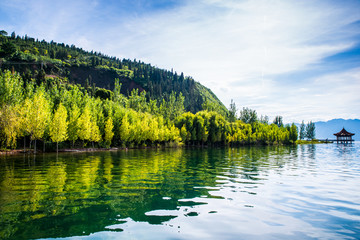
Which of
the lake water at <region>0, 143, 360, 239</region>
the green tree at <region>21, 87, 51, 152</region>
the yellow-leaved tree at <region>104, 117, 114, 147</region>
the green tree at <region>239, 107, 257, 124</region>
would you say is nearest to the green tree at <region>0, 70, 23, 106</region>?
the green tree at <region>21, 87, 51, 152</region>

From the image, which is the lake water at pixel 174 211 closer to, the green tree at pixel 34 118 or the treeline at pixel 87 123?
the green tree at pixel 34 118

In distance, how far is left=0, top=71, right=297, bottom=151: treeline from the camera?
157 ft

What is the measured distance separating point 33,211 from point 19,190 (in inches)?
204

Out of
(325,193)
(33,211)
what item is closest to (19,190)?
(33,211)

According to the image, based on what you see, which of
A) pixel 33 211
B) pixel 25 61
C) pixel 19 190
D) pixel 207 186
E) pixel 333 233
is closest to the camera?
pixel 333 233

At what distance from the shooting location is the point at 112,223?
8.55m

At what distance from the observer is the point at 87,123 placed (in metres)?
58.5

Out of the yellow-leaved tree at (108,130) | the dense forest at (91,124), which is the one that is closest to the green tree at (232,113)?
the dense forest at (91,124)

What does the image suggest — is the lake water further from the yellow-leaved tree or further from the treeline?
the yellow-leaved tree

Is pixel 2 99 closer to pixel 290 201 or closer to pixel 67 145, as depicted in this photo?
pixel 67 145

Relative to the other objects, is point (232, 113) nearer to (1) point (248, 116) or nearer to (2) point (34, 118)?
(1) point (248, 116)

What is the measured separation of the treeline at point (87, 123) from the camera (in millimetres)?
47781

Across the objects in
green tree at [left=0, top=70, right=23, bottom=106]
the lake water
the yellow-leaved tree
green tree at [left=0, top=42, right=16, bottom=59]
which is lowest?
the lake water

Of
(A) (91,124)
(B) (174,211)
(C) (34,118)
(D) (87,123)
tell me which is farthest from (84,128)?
(B) (174,211)
